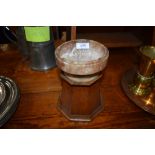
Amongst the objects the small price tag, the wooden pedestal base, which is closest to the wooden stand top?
the wooden pedestal base

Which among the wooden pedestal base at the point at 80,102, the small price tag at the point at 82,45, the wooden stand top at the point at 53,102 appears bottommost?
the wooden stand top at the point at 53,102

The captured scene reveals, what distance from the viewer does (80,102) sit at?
61 cm

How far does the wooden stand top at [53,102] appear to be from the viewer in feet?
2.06

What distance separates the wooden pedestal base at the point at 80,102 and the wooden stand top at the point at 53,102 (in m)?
0.02

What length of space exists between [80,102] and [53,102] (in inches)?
5.3

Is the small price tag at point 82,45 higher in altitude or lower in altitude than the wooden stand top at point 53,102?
higher

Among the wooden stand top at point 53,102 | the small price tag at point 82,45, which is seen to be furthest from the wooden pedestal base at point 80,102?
the small price tag at point 82,45

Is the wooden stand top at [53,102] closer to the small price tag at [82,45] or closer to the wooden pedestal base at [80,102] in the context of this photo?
the wooden pedestal base at [80,102]

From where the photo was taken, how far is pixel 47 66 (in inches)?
33.8

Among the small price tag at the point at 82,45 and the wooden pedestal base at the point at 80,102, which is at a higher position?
the small price tag at the point at 82,45

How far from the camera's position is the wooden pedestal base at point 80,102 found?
0.58m
